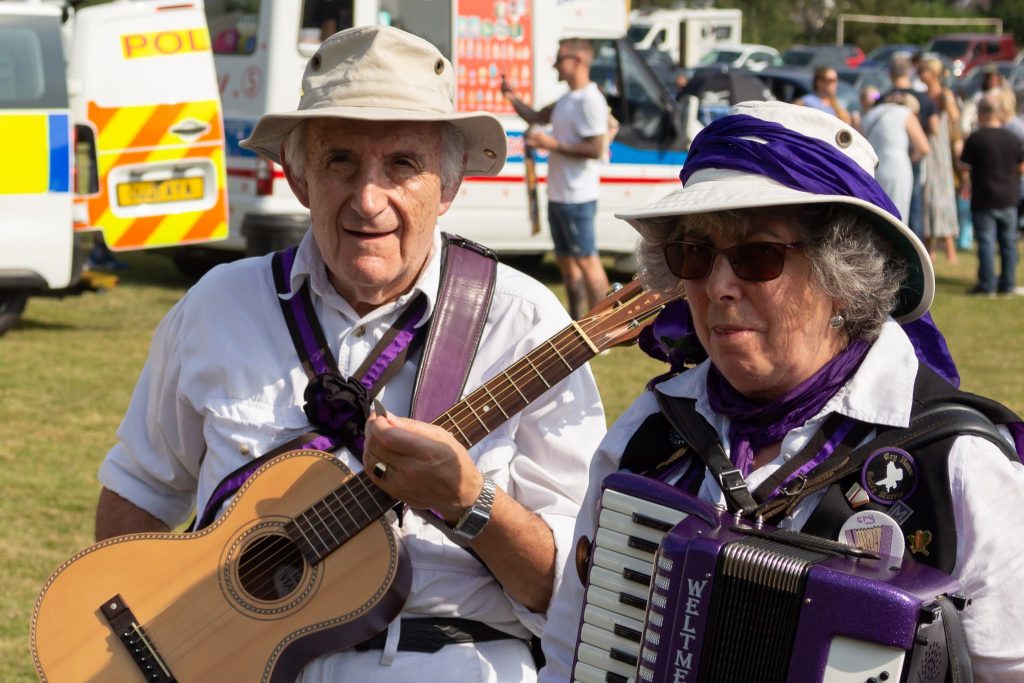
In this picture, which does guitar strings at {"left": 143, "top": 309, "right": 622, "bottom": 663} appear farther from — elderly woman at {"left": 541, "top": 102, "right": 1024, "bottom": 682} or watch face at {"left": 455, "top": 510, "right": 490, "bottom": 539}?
elderly woman at {"left": 541, "top": 102, "right": 1024, "bottom": 682}

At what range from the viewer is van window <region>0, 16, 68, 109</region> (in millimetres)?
8781

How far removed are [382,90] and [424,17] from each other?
861cm

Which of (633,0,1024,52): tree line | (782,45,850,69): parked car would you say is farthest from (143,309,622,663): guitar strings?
(633,0,1024,52): tree line

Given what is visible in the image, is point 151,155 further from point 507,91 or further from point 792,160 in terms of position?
point 792,160

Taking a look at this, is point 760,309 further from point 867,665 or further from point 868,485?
point 867,665

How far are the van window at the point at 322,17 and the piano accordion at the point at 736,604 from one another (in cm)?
913

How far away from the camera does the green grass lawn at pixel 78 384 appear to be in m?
5.80

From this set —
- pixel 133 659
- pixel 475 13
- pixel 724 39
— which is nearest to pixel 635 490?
pixel 133 659

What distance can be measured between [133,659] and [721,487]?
4.36ft

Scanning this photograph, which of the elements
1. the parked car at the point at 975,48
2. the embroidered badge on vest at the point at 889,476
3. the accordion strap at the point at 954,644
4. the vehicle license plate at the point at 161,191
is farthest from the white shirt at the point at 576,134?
the parked car at the point at 975,48

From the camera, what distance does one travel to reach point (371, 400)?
2930 millimetres

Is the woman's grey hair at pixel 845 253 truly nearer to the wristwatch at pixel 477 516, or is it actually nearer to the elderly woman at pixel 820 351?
the elderly woman at pixel 820 351

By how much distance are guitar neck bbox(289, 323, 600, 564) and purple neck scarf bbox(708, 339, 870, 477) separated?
53 centimetres

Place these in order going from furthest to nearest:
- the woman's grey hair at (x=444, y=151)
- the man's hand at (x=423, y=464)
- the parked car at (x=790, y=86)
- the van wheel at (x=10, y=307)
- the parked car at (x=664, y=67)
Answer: the parked car at (x=664, y=67) < the parked car at (x=790, y=86) < the van wheel at (x=10, y=307) < the woman's grey hair at (x=444, y=151) < the man's hand at (x=423, y=464)
